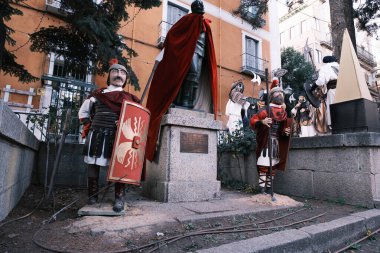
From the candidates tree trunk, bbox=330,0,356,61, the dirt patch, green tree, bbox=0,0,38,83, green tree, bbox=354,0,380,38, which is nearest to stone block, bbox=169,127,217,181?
the dirt patch

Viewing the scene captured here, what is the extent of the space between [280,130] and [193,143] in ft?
5.60

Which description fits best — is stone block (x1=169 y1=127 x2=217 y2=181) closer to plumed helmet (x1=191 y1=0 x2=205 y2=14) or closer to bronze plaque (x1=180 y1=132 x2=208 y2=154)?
bronze plaque (x1=180 y1=132 x2=208 y2=154)

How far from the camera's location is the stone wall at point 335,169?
4055 mm

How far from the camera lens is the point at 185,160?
159 inches

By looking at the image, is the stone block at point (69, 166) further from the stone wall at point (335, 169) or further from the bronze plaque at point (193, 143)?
the stone wall at point (335, 169)

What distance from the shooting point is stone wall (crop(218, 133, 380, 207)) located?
405cm

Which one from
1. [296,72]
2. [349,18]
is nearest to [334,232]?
[349,18]

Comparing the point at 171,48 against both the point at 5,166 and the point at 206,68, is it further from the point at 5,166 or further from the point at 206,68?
the point at 5,166

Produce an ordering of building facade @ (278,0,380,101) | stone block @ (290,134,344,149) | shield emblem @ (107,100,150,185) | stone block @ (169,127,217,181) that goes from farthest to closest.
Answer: building facade @ (278,0,380,101) → stone block @ (290,134,344,149) → stone block @ (169,127,217,181) → shield emblem @ (107,100,150,185)

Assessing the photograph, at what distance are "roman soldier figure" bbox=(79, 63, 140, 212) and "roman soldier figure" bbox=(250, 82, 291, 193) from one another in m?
2.32

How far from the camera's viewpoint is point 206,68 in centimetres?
493

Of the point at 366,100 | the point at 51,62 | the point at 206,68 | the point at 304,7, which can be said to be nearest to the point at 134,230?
the point at 206,68

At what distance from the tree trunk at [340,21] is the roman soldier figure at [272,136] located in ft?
14.9

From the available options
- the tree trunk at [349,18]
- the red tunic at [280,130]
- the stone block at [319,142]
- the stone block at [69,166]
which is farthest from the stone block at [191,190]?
the tree trunk at [349,18]
